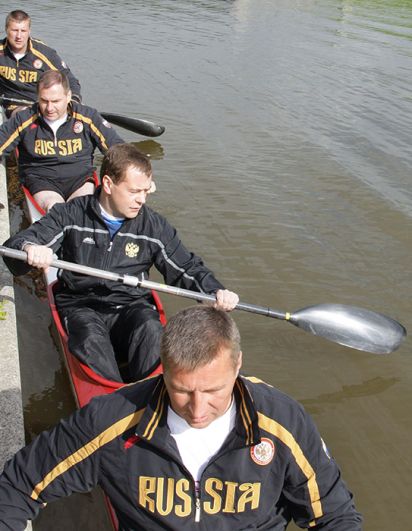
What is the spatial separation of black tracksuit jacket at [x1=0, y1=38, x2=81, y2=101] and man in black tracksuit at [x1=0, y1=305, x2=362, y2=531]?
768cm

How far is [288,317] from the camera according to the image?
498 centimetres

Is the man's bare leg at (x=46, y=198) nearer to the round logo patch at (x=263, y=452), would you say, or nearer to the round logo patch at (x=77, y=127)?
the round logo patch at (x=77, y=127)

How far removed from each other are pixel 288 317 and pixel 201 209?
11.5 feet

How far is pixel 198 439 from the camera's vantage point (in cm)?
250

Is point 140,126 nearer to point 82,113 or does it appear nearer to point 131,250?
point 82,113

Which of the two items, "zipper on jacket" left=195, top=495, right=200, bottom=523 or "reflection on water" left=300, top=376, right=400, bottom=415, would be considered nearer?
"zipper on jacket" left=195, top=495, right=200, bottom=523

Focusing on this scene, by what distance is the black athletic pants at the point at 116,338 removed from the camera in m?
4.11

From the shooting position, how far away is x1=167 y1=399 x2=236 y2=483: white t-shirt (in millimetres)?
2494

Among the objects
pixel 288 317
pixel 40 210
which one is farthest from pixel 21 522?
pixel 40 210

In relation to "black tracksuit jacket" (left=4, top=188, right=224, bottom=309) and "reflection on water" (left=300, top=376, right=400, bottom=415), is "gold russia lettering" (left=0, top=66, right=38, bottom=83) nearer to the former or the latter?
"black tracksuit jacket" (left=4, top=188, right=224, bottom=309)

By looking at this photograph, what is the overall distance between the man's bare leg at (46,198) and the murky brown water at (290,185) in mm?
915

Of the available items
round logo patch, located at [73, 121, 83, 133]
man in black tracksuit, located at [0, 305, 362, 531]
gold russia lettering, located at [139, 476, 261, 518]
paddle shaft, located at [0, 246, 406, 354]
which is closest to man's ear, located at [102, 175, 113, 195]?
paddle shaft, located at [0, 246, 406, 354]

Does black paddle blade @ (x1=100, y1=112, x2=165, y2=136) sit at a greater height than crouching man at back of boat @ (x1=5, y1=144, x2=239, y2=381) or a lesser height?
lesser

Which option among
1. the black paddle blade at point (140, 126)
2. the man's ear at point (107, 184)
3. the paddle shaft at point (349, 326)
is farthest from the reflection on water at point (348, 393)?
the black paddle blade at point (140, 126)
